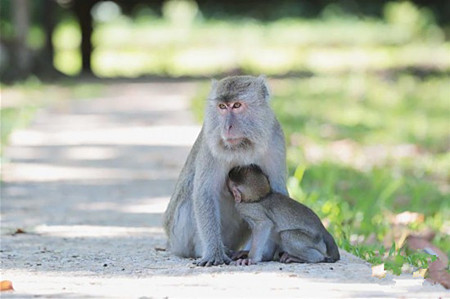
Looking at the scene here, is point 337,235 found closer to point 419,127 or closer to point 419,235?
point 419,235

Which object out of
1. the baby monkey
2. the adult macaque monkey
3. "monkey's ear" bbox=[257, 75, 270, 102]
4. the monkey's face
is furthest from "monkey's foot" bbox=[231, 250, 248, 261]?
"monkey's ear" bbox=[257, 75, 270, 102]

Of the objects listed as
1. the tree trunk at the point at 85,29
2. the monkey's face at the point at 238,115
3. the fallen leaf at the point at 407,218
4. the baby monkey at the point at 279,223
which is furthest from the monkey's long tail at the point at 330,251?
the tree trunk at the point at 85,29

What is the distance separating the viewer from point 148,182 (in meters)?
10.2

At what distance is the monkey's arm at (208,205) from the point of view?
6.18 meters

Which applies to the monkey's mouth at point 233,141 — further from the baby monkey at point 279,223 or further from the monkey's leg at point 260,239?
the monkey's leg at point 260,239

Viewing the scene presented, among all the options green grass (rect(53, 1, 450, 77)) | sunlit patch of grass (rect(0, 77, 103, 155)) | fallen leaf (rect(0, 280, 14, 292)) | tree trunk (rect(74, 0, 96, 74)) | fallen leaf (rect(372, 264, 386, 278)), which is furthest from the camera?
green grass (rect(53, 1, 450, 77))

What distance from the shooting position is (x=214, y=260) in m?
6.09

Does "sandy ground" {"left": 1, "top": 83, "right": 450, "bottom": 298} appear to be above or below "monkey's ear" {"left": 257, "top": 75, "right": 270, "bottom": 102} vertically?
below

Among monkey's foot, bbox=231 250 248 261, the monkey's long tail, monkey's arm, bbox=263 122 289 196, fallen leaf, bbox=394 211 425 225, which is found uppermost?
monkey's arm, bbox=263 122 289 196

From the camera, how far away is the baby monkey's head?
6125 mm

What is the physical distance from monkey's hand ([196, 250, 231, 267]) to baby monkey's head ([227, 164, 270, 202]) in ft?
1.12

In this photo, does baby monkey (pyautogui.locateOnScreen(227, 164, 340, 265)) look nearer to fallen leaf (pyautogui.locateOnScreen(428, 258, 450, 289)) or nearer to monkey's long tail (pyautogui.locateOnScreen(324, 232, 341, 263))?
monkey's long tail (pyautogui.locateOnScreen(324, 232, 341, 263))

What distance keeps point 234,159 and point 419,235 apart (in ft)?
6.94

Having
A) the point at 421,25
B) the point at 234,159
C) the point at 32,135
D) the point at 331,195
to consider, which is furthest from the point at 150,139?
the point at 421,25
